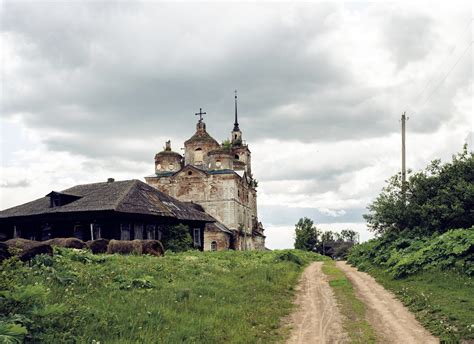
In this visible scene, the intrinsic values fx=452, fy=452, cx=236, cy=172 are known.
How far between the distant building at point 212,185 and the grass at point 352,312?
1423 inches

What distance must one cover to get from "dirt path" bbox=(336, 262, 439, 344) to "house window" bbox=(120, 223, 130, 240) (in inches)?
701

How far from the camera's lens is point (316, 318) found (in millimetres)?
12391

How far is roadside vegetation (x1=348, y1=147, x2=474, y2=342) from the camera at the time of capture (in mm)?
12023

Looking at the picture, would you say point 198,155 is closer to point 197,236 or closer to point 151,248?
point 197,236

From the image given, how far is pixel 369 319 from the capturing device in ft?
Answer: 39.6

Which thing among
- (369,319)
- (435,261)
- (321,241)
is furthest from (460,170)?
(321,241)

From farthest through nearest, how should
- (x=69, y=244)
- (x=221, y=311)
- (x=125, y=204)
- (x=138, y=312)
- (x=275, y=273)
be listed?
(x=125, y=204), (x=69, y=244), (x=275, y=273), (x=221, y=311), (x=138, y=312)

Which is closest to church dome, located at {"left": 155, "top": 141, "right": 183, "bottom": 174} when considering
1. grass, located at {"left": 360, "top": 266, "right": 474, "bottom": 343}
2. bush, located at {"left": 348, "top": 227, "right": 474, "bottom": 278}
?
bush, located at {"left": 348, "top": 227, "right": 474, "bottom": 278}

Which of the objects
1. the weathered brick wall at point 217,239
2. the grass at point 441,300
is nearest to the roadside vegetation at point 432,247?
the grass at point 441,300

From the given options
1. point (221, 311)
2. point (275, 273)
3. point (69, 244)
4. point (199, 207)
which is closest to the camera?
point (221, 311)

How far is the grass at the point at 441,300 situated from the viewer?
10.2 metres

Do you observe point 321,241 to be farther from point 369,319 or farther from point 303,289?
point 369,319

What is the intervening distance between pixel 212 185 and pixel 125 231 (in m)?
27.4

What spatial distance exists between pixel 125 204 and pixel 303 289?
16.2 m
